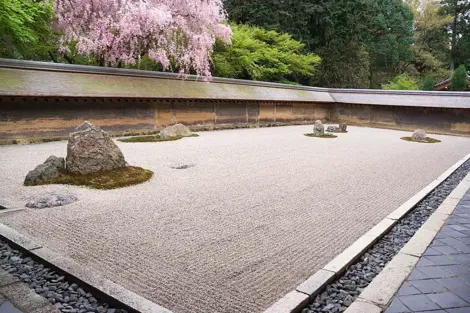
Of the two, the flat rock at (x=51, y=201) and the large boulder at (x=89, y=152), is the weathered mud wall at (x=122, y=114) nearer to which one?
the large boulder at (x=89, y=152)

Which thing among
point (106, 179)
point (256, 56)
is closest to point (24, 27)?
point (106, 179)

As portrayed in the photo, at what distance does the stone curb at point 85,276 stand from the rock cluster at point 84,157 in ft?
7.39

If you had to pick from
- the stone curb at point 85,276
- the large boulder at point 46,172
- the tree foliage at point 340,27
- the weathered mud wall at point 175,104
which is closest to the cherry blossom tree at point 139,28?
the weathered mud wall at point 175,104

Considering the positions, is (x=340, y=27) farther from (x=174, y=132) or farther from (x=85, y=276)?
(x=85, y=276)

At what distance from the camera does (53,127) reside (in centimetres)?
960

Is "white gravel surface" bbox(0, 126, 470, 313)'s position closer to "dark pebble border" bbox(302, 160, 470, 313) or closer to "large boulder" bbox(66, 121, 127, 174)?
"dark pebble border" bbox(302, 160, 470, 313)

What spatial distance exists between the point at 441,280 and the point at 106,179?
446cm

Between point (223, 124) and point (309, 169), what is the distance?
8008 mm

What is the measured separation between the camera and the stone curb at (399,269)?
233 cm

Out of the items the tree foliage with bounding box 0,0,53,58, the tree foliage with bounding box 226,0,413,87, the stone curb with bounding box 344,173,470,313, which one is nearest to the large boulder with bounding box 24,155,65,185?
the stone curb with bounding box 344,173,470,313

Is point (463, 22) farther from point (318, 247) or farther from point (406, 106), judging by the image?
point (318, 247)

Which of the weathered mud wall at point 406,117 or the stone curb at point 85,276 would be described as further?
the weathered mud wall at point 406,117

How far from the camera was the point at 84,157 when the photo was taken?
538cm

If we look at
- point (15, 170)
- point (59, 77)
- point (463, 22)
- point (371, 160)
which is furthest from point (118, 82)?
point (463, 22)
